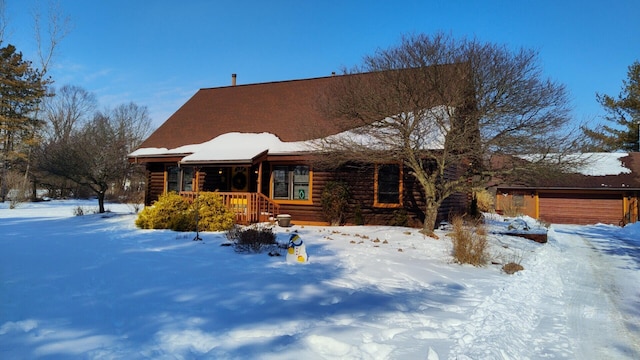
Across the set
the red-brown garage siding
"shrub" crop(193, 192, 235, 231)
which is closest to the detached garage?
the red-brown garage siding

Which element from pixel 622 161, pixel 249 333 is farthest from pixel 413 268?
pixel 622 161

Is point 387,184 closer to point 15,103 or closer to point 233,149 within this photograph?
point 233,149

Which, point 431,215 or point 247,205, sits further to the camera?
point 247,205

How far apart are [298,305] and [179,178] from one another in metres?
14.2

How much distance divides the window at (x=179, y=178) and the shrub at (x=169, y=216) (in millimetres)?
5244

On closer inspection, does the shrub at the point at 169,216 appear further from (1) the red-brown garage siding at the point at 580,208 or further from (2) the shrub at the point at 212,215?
(1) the red-brown garage siding at the point at 580,208

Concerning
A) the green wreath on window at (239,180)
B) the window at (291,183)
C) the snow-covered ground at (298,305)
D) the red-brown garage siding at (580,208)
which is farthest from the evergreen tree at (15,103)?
the red-brown garage siding at (580,208)

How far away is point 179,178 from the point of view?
1795 cm

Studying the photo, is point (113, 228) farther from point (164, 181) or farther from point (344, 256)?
point (344, 256)

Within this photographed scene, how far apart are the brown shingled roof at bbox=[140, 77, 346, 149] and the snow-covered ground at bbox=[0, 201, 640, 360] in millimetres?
8788

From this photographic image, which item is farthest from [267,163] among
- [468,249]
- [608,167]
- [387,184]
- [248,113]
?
[608,167]

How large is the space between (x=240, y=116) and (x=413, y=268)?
13165mm

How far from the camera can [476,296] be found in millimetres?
6207

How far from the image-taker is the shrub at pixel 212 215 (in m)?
12.0
